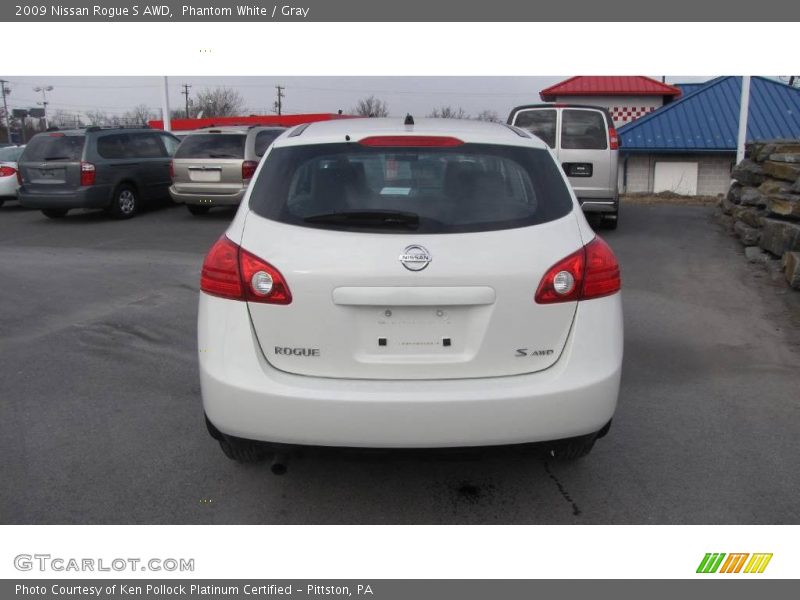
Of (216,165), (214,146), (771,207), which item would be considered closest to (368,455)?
(771,207)

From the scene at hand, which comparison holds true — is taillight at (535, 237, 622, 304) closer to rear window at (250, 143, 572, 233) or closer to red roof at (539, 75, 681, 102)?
rear window at (250, 143, 572, 233)

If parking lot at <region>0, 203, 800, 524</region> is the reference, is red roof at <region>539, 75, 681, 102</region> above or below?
above

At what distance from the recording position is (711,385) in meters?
5.29

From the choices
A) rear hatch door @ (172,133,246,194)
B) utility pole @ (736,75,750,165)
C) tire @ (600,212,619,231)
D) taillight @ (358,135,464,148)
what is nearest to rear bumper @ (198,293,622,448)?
taillight @ (358,135,464,148)

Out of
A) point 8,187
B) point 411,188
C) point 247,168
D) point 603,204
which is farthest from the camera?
point 8,187

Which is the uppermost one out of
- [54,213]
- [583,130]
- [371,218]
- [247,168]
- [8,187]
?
[583,130]

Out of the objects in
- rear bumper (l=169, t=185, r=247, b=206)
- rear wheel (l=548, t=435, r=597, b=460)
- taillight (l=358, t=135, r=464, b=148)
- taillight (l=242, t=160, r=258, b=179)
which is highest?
taillight (l=358, t=135, r=464, b=148)

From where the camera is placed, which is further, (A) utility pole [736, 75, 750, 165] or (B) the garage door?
(B) the garage door

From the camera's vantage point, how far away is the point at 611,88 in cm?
3419

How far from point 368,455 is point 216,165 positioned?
1177cm

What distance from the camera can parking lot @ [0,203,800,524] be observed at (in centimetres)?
350

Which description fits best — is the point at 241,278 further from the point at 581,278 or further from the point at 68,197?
the point at 68,197

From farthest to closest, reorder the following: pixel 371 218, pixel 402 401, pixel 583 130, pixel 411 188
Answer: pixel 583 130
pixel 411 188
pixel 371 218
pixel 402 401

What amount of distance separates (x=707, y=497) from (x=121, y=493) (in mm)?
2884
